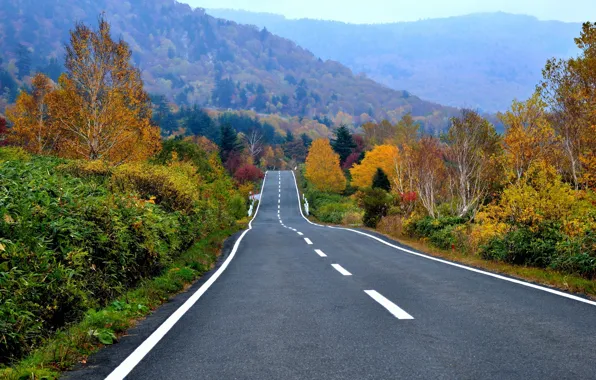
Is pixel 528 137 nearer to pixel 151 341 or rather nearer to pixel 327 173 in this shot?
pixel 151 341

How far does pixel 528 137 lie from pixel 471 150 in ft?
9.64

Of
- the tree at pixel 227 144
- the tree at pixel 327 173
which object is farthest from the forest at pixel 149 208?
the tree at pixel 227 144

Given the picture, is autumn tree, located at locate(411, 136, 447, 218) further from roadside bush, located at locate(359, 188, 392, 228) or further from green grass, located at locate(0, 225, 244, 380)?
green grass, located at locate(0, 225, 244, 380)

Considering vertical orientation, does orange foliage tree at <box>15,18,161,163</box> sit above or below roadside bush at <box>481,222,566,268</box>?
above

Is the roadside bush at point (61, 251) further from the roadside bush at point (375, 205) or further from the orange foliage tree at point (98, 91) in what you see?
the roadside bush at point (375, 205)

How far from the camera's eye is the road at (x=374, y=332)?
3822 mm

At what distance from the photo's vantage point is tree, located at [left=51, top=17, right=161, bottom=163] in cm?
1950

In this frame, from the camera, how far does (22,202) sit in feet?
21.8

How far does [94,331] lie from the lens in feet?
16.5

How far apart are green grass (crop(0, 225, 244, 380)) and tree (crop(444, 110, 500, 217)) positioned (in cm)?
1482

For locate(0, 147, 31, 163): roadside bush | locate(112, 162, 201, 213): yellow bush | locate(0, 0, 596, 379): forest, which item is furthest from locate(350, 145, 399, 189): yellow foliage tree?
locate(0, 147, 31, 163): roadside bush

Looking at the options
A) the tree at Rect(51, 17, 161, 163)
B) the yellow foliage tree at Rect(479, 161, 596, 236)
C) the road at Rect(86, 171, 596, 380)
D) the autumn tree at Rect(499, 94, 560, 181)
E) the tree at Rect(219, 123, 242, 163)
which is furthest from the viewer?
the tree at Rect(219, 123, 242, 163)

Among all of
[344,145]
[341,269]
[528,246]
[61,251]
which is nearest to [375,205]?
[528,246]

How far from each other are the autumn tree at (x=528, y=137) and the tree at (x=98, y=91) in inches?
675
